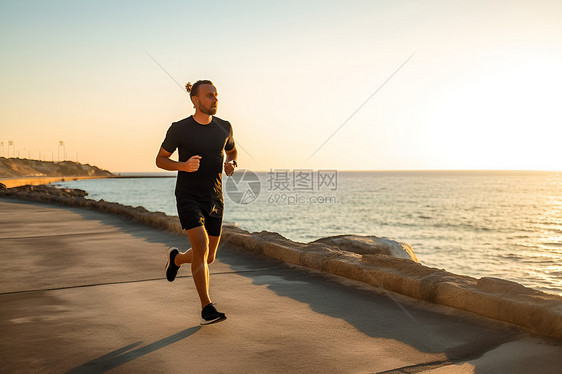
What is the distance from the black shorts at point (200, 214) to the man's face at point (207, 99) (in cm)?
81

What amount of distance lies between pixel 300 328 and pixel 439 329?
113 centimetres

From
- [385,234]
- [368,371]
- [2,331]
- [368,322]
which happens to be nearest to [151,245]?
[2,331]

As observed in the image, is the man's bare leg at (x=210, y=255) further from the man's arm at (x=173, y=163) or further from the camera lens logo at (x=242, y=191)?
the camera lens logo at (x=242, y=191)

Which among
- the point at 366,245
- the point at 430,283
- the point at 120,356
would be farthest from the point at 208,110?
the point at 366,245

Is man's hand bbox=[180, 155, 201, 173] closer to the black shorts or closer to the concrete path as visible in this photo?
the black shorts

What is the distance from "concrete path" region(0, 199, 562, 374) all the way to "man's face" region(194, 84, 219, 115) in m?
1.87

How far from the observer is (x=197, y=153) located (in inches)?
171

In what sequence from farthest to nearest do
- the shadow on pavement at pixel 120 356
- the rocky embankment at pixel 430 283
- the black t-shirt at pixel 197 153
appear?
1. the black t-shirt at pixel 197 153
2. the rocky embankment at pixel 430 283
3. the shadow on pavement at pixel 120 356

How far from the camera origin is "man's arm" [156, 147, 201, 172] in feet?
13.7

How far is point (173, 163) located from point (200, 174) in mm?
250

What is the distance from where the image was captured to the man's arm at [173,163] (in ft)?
13.7

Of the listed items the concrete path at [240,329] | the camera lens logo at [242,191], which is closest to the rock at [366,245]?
the concrete path at [240,329]

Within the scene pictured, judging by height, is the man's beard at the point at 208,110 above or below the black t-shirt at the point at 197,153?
above

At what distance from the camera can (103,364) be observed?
3.27 metres
